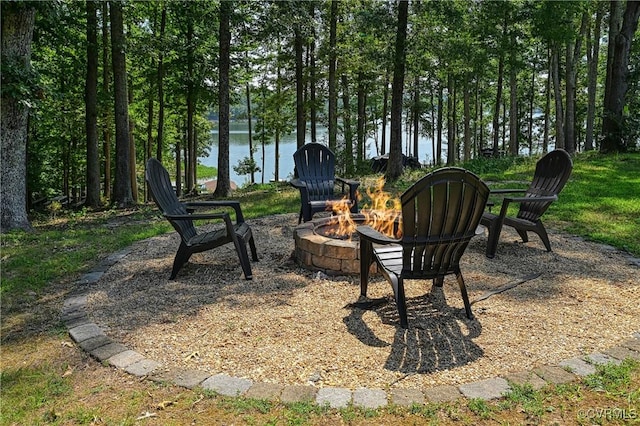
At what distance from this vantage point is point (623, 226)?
5094mm

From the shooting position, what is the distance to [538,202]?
13.3 ft

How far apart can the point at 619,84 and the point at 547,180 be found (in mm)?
8724

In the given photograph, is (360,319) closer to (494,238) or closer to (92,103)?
(494,238)

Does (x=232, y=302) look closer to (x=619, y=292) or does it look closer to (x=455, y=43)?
(x=619, y=292)

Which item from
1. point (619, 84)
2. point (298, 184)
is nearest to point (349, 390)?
point (298, 184)

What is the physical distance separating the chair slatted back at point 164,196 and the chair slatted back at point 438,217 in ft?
6.51

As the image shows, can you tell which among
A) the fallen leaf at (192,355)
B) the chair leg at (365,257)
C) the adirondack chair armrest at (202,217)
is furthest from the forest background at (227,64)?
the chair leg at (365,257)

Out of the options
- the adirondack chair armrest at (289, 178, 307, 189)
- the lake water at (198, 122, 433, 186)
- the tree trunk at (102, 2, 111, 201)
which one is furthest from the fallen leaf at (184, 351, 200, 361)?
the lake water at (198, 122, 433, 186)

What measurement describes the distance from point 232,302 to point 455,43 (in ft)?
30.0

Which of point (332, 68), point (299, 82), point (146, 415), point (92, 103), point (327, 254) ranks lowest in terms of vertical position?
point (146, 415)

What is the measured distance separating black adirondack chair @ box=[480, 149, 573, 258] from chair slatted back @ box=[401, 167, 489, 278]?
1.51 metres

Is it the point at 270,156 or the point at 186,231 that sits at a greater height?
the point at 270,156

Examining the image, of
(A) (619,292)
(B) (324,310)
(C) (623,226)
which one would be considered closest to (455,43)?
(C) (623,226)

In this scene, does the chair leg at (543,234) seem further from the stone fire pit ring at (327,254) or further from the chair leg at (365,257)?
the chair leg at (365,257)
